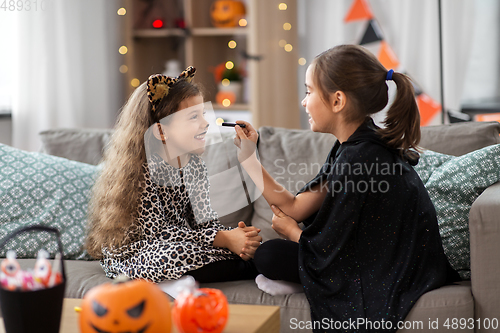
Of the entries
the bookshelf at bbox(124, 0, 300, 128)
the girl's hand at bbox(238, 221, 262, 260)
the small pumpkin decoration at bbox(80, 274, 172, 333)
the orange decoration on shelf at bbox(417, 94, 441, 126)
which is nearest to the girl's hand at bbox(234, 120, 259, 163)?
the girl's hand at bbox(238, 221, 262, 260)

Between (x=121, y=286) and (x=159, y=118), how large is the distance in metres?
0.74

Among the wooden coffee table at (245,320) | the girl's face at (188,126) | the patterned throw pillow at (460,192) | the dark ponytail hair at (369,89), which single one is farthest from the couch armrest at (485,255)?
the girl's face at (188,126)

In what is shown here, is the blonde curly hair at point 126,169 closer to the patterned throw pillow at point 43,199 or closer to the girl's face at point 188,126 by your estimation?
the girl's face at point 188,126

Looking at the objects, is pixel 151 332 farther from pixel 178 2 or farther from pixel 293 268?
pixel 178 2

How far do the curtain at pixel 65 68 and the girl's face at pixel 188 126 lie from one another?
1.30 m

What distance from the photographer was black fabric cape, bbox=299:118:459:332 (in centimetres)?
121

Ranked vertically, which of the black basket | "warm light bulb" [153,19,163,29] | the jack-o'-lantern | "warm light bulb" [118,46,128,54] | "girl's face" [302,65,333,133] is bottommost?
the black basket

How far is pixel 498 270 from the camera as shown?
1.20 meters

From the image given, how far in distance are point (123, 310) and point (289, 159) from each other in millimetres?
1023

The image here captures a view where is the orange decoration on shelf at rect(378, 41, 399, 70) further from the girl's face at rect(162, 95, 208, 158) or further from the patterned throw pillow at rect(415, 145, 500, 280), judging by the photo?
the girl's face at rect(162, 95, 208, 158)

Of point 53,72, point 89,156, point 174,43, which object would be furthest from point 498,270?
point 174,43

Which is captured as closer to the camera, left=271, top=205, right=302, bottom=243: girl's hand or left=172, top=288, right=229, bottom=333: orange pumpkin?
left=172, top=288, right=229, bottom=333: orange pumpkin

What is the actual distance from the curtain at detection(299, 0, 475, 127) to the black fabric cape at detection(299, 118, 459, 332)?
4.85 ft

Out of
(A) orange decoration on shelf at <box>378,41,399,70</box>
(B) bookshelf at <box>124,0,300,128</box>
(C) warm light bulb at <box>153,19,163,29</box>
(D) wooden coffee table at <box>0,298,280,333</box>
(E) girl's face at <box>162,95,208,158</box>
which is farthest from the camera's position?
(C) warm light bulb at <box>153,19,163,29</box>
